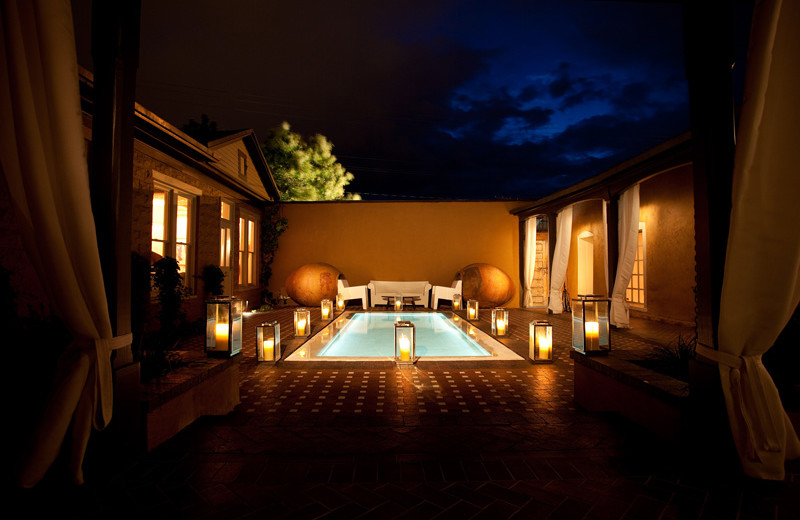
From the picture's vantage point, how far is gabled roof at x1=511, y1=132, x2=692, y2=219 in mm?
5527

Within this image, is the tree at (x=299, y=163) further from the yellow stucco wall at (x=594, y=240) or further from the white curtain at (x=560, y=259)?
the white curtain at (x=560, y=259)

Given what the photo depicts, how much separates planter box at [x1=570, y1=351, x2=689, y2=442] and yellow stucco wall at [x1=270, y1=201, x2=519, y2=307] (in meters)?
8.77

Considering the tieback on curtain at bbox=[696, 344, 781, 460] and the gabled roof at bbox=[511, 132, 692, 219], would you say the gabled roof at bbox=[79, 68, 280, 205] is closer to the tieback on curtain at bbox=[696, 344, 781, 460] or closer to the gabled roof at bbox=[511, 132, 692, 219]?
the tieback on curtain at bbox=[696, 344, 781, 460]

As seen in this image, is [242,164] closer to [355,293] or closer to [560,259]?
[355,293]

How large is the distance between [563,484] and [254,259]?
1086 centimetres

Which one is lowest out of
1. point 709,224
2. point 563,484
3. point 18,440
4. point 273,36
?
point 563,484

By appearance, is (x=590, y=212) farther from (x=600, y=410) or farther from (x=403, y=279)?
(x=600, y=410)

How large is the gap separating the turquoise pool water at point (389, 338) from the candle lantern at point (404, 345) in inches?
47.3

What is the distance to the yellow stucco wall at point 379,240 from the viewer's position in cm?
1209

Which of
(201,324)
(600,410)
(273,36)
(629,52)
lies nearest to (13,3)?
(600,410)

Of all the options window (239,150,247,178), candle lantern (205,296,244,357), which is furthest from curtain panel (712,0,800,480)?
window (239,150,247,178)

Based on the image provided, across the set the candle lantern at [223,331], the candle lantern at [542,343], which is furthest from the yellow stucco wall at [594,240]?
the candle lantern at [223,331]

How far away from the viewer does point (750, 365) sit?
1.93 metres

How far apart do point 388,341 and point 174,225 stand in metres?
4.55
